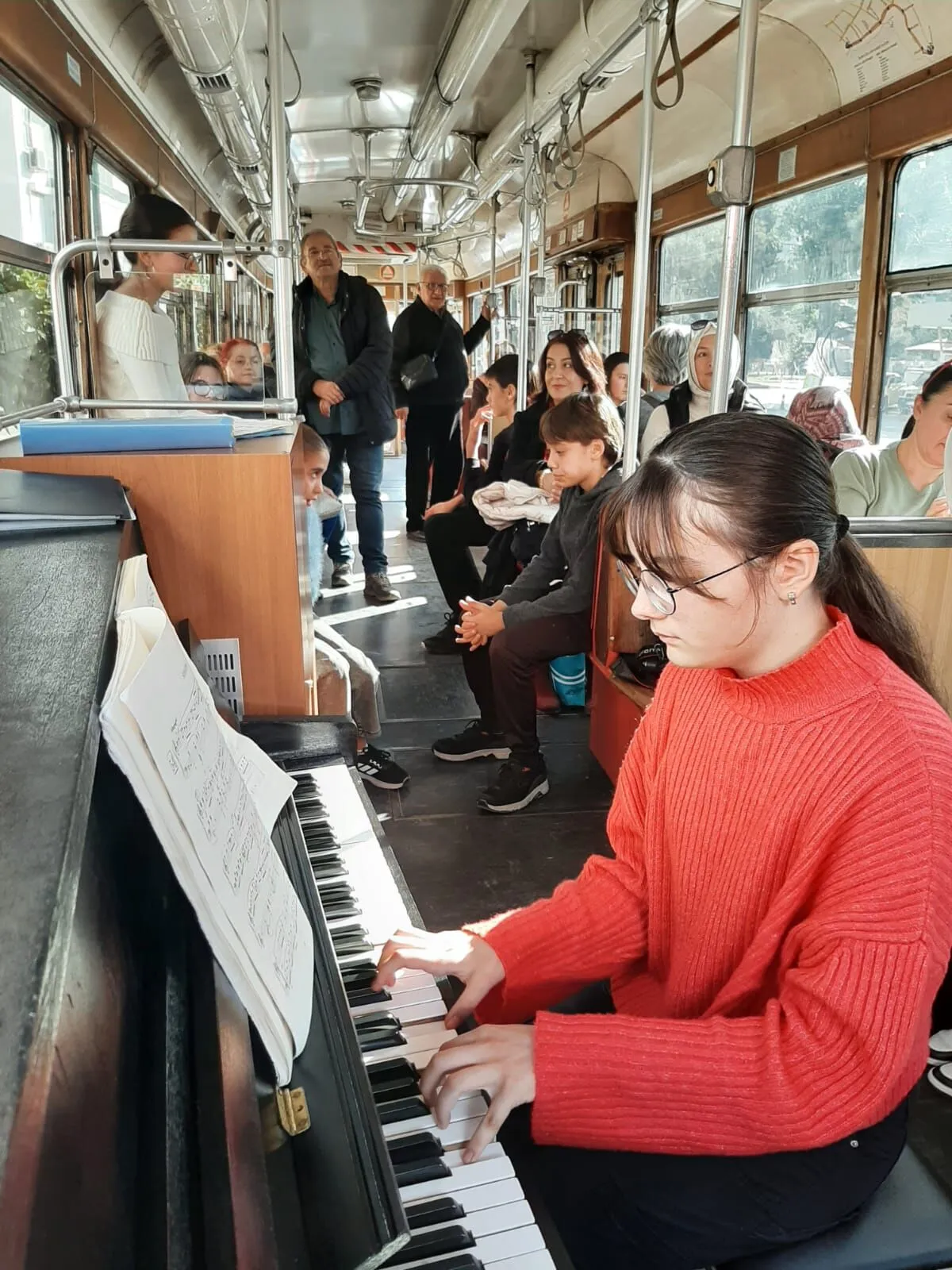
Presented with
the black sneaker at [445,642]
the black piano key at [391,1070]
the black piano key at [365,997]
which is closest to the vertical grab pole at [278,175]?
the black piano key at [365,997]

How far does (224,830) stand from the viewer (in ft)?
2.72

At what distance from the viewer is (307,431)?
2.80m

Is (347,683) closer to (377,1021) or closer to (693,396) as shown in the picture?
(377,1021)

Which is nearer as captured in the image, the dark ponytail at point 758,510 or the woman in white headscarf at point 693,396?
the dark ponytail at point 758,510

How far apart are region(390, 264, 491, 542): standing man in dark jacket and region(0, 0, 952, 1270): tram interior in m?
0.29

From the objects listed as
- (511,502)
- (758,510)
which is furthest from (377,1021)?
(511,502)

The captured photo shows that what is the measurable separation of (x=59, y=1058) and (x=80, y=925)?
0.54 ft

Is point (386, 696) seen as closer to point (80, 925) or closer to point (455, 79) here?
point (455, 79)

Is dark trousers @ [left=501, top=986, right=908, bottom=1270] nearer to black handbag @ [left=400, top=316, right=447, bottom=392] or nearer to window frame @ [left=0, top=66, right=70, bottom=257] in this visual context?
window frame @ [left=0, top=66, right=70, bottom=257]

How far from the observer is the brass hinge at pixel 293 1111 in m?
0.78

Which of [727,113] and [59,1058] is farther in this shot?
[727,113]

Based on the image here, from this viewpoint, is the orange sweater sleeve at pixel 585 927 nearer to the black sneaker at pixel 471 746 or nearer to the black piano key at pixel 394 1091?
the black piano key at pixel 394 1091

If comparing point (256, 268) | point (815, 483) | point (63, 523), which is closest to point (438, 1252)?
point (815, 483)

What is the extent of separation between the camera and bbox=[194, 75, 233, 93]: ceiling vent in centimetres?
391
